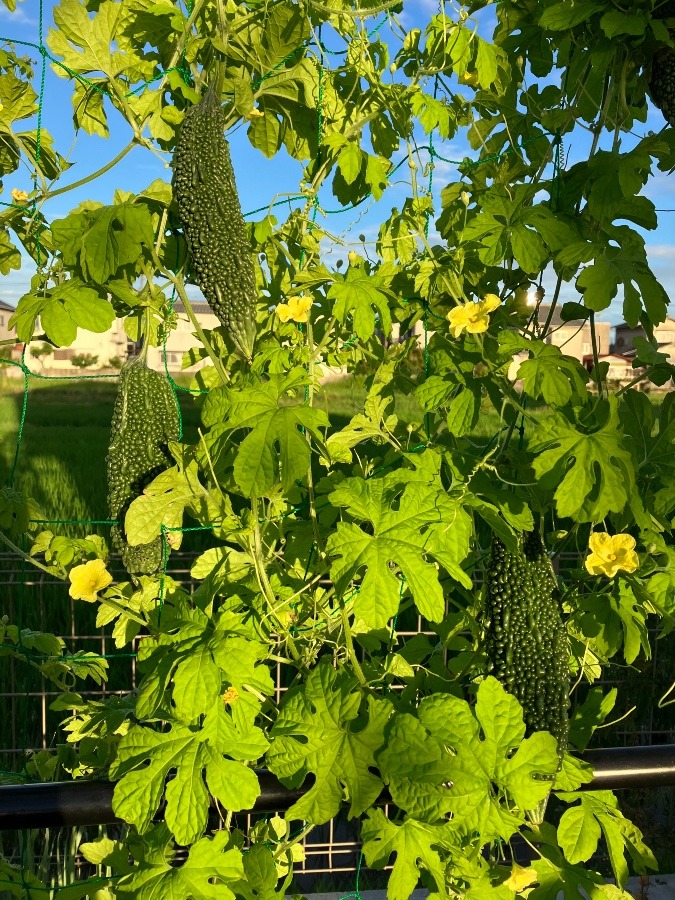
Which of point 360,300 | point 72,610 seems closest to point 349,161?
point 360,300

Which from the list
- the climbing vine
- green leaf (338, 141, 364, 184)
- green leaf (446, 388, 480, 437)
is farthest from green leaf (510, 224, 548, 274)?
green leaf (338, 141, 364, 184)

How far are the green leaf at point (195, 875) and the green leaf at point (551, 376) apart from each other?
890mm

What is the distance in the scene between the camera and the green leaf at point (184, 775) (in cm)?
114

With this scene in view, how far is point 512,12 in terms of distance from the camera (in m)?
1.73

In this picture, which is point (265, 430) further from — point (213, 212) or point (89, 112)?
point (89, 112)

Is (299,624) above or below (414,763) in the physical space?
above

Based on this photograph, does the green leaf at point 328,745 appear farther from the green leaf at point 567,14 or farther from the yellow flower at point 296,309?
the green leaf at point 567,14

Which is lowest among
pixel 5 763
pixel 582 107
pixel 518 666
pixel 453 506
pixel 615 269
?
pixel 5 763

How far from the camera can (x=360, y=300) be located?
1436 mm

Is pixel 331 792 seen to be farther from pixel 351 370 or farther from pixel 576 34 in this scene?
pixel 576 34

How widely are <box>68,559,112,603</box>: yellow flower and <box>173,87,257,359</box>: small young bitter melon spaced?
546 mm

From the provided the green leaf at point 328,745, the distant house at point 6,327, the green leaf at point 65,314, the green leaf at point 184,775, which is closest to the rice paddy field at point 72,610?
the distant house at point 6,327

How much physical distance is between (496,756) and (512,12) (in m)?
1.55

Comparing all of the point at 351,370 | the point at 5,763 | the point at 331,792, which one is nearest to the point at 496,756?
the point at 331,792
